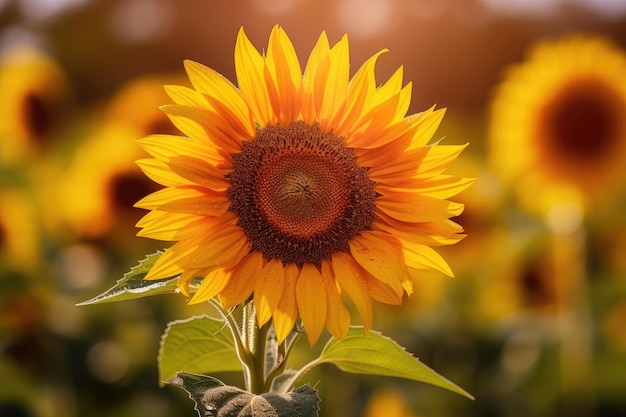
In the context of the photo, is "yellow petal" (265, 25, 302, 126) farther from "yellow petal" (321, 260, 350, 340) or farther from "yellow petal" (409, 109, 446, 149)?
"yellow petal" (321, 260, 350, 340)

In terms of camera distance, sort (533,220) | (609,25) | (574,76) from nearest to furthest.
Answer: (574,76) → (533,220) → (609,25)

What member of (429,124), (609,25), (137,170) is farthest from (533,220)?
(609,25)

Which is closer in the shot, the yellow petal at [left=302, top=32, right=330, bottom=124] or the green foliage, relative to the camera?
the green foliage

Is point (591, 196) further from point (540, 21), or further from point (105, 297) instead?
point (540, 21)

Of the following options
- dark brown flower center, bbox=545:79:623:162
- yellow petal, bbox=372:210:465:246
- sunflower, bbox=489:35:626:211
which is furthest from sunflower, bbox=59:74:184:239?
yellow petal, bbox=372:210:465:246

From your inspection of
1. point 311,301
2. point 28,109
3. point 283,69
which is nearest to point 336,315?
point 311,301

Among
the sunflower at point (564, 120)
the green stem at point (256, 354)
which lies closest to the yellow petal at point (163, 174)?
the green stem at point (256, 354)

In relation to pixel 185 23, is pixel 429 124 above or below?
below
